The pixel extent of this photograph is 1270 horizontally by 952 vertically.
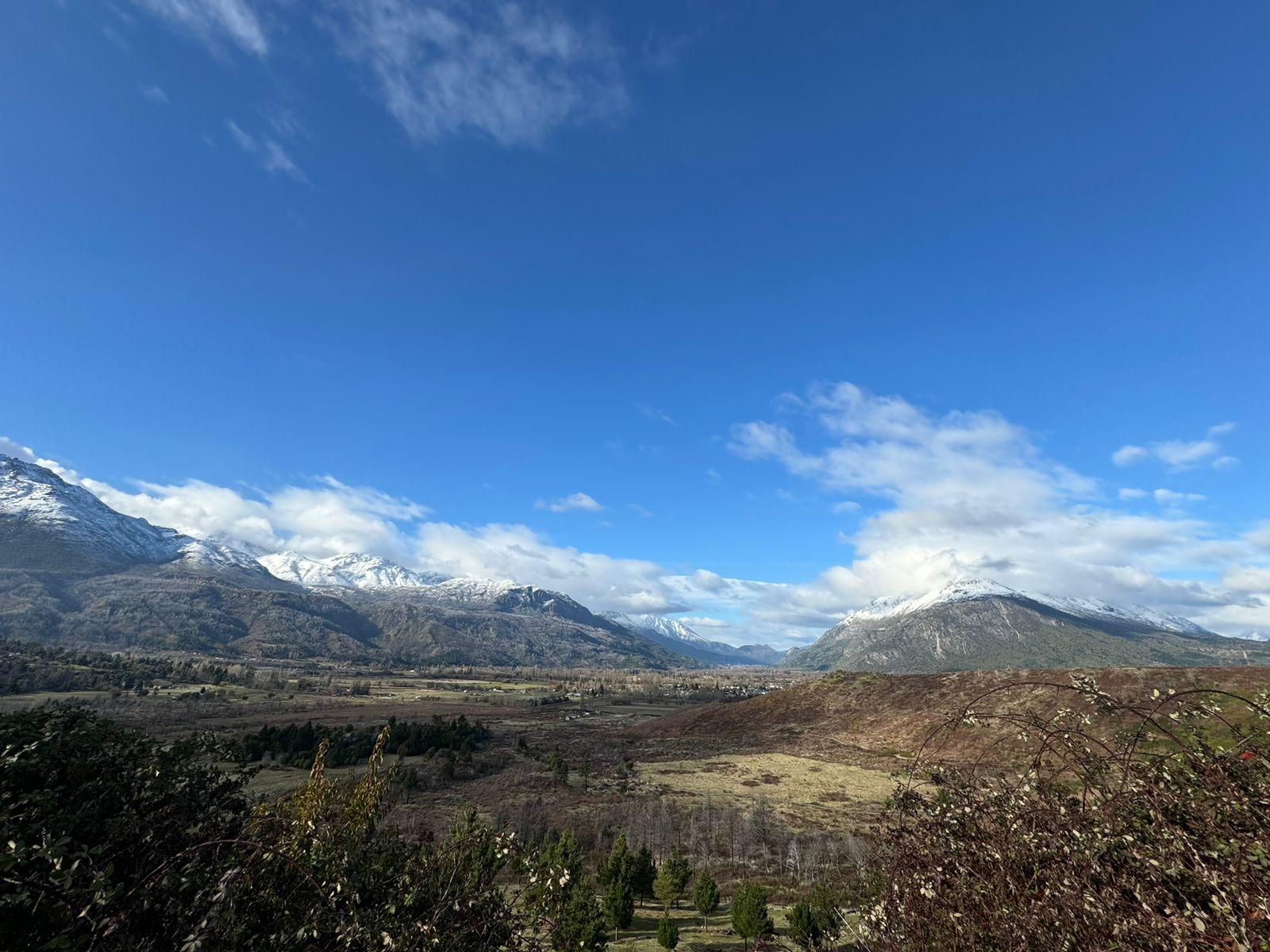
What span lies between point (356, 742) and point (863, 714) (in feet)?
297

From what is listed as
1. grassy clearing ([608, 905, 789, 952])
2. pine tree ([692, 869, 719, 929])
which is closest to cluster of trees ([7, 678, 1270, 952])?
grassy clearing ([608, 905, 789, 952])

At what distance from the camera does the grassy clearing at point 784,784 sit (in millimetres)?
60344

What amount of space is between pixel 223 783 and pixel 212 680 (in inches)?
9341

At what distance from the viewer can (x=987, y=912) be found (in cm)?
666

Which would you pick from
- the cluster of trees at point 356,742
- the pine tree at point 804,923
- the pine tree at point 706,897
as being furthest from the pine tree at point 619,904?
the cluster of trees at point 356,742

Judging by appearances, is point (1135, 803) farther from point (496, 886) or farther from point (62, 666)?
point (62, 666)

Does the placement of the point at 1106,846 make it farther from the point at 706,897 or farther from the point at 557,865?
the point at 706,897

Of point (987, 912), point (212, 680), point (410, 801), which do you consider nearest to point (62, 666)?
point (212, 680)

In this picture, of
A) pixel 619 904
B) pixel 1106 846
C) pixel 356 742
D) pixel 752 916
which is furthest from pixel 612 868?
pixel 356 742

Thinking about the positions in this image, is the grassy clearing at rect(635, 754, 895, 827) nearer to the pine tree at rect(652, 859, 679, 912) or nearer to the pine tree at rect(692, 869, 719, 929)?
the pine tree at rect(652, 859, 679, 912)

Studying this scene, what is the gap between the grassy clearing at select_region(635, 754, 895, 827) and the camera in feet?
198

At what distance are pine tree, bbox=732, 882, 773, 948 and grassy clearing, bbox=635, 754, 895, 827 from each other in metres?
31.8

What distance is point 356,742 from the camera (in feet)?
303

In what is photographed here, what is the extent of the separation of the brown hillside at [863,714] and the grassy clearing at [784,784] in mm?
5573
